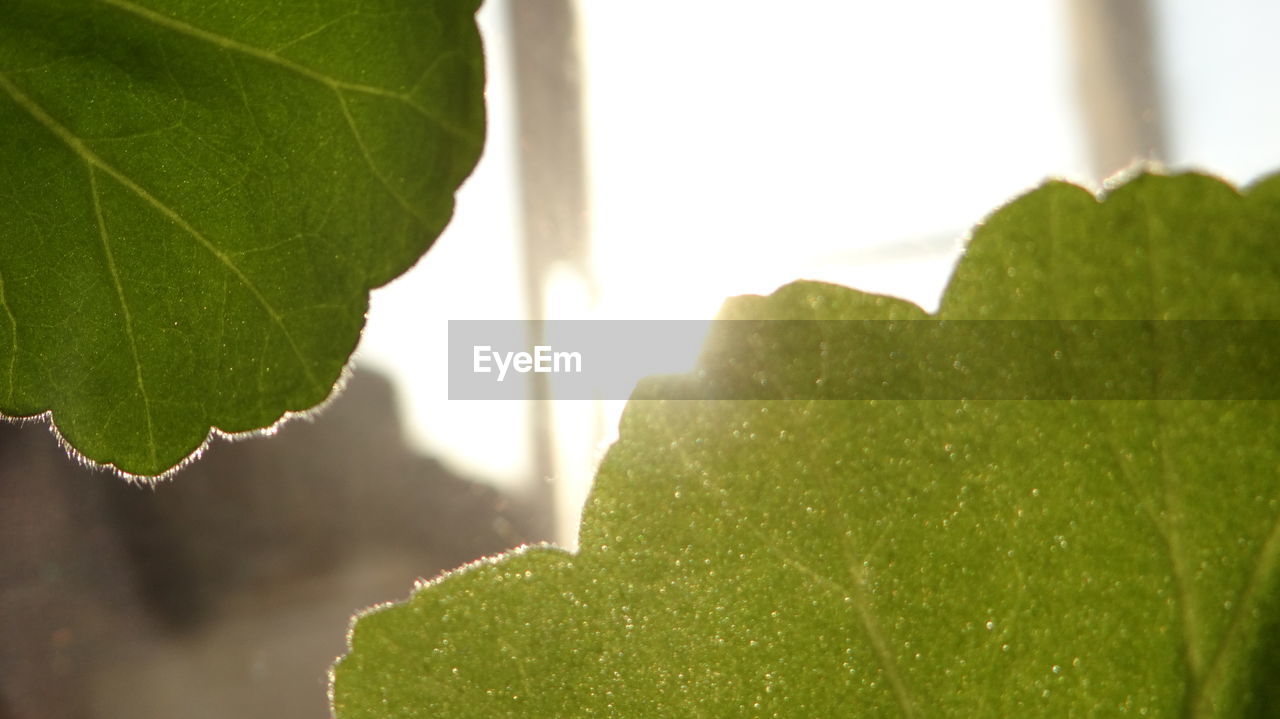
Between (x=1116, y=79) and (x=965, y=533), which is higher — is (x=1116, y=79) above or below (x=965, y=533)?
above

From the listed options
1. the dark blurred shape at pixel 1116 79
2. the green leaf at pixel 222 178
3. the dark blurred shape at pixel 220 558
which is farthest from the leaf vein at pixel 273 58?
the dark blurred shape at pixel 1116 79

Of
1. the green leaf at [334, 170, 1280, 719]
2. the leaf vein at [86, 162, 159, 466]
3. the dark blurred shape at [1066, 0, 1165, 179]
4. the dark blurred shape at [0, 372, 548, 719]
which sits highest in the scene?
the dark blurred shape at [1066, 0, 1165, 179]

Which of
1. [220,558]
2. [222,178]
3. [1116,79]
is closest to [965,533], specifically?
[222,178]

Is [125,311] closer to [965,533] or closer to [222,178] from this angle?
[222,178]

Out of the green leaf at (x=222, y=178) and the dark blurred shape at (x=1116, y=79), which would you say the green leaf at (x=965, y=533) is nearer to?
the green leaf at (x=222, y=178)

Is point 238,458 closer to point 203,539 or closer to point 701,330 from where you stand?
point 203,539

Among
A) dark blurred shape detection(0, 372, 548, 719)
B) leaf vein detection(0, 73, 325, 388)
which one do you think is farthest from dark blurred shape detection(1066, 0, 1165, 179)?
leaf vein detection(0, 73, 325, 388)

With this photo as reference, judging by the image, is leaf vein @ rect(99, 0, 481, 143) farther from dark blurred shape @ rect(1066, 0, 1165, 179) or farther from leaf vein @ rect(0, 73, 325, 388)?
dark blurred shape @ rect(1066, 0, 1165, 179)
